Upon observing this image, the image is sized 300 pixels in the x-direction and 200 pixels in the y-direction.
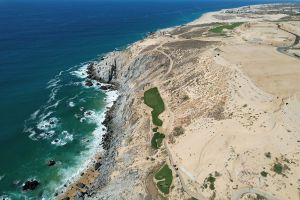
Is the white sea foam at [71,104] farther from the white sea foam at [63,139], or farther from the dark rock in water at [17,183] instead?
the dark rock in water at [17,183]

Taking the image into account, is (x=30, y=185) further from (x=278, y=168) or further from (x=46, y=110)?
(x=278, y=168)

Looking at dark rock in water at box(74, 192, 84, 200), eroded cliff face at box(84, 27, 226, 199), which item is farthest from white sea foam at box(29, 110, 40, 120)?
dark rock in water at box(74, 192, 84, 200)

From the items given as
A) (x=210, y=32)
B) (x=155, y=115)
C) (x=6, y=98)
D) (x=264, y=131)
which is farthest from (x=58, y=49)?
(x=264, y=131)

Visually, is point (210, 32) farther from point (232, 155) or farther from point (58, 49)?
point (232, 155)

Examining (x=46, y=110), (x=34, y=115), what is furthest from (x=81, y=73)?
(x=34, y=115)

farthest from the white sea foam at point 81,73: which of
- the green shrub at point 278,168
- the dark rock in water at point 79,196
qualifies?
the green shrub at point 278,168

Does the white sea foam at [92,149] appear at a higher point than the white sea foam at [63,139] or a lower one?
lower
